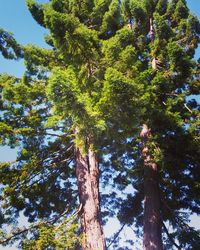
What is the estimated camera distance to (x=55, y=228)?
8.91 meters

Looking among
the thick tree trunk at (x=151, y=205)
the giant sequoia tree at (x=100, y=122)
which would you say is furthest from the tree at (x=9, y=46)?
the thick tree trunk at (x=151, y=205)

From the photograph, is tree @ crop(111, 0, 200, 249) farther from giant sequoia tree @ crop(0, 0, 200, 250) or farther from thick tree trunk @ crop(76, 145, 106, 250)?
thick tree trunk @ crop(76, 145, 106, 250)

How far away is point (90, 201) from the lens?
30.7 feet

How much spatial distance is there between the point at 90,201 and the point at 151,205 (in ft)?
9.67

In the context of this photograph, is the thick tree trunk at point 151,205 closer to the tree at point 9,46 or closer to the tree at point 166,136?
the tree at point 166,136

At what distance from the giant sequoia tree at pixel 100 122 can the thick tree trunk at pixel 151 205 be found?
34 millimetres

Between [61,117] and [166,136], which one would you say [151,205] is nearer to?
[166,136]

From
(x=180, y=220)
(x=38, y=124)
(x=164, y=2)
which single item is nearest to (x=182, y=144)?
(x=180, y=220)

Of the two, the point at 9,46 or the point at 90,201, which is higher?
the point at 9,46

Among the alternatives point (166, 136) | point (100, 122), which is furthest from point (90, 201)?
point (166, 136)

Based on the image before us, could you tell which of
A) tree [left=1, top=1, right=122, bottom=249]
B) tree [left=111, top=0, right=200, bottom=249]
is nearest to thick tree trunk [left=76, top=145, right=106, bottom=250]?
tree [left=1, top=1, right=122, bottom=249]

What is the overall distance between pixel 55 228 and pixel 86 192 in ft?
4.36

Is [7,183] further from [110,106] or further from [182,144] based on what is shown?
[182,144]

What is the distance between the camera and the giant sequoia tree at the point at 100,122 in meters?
8.63
